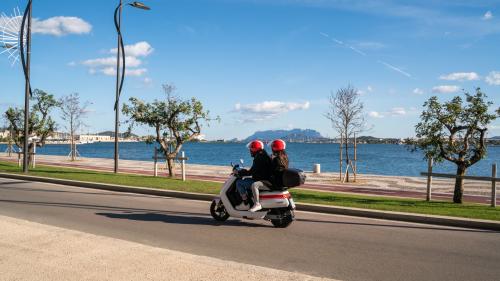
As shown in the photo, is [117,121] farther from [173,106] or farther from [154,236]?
[154,236]

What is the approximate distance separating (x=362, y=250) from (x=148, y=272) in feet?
11.2

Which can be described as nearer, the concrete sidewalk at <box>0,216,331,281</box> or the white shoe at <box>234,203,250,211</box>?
the concrete sidewalk at <box>0,216,331,281</box>

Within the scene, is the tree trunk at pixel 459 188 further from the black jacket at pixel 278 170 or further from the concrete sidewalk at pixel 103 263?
the concrete sidewalk at pixel 103 263

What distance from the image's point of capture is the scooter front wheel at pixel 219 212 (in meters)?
9.52

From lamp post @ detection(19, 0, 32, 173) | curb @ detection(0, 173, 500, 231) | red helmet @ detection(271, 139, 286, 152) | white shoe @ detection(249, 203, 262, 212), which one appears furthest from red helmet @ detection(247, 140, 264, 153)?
lamp post @ detection(19, 0, 32, 173)

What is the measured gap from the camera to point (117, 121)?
853 inches

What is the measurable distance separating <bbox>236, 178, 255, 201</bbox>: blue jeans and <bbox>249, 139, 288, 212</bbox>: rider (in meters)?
0.26

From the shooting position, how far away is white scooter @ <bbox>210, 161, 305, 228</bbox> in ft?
28.4

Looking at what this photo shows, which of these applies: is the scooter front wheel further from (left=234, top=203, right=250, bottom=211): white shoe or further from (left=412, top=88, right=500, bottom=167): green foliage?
(left=412, top=88, right=500, bottom=167): green foliage

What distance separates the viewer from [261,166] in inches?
350

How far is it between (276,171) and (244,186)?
2.52ft

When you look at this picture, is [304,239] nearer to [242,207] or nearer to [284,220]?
[284,220]

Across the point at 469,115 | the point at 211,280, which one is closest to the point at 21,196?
A: the point at 211,280

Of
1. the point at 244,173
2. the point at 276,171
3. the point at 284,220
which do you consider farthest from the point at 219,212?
the point at 276,171
